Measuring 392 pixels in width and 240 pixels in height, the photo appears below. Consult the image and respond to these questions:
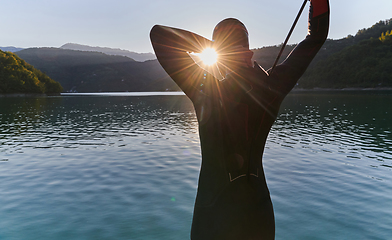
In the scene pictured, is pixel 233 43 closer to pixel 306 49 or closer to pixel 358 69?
pixel 306 49

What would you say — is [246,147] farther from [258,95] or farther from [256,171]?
[258,95]

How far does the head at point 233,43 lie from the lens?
6.16 feet

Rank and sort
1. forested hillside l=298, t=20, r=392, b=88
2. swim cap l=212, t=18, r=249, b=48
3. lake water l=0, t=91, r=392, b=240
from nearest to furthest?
swim cap l=212, t=18, r=249, b=48 → lake water l=0, t=91, r=392, b=240 → forested hillside l=298, t=20, r=392, b=88

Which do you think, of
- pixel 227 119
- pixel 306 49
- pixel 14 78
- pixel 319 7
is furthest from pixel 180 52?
pixel 14 78

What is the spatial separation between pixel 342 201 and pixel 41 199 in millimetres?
9469

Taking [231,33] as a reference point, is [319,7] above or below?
above

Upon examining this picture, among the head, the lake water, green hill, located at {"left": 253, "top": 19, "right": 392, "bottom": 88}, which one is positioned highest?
green hill, located at {"left": 253, "top": 19, "right": 392, "bottom": 88}

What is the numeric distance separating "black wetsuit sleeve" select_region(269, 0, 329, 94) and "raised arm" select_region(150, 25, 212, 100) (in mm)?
556

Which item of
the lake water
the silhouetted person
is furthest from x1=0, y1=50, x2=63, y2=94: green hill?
the silhouetted person

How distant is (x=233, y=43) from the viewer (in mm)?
1882

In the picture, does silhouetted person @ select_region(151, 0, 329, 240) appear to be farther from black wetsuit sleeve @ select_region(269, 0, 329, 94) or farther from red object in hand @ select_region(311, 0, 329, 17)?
red object in hand @ select_region(311, 0, 329, 17)

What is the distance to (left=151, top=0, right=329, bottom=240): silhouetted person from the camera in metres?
1.90

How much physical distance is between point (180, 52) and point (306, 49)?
0.94 meters

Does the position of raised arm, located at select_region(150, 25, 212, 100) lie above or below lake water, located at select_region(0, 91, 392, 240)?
above
